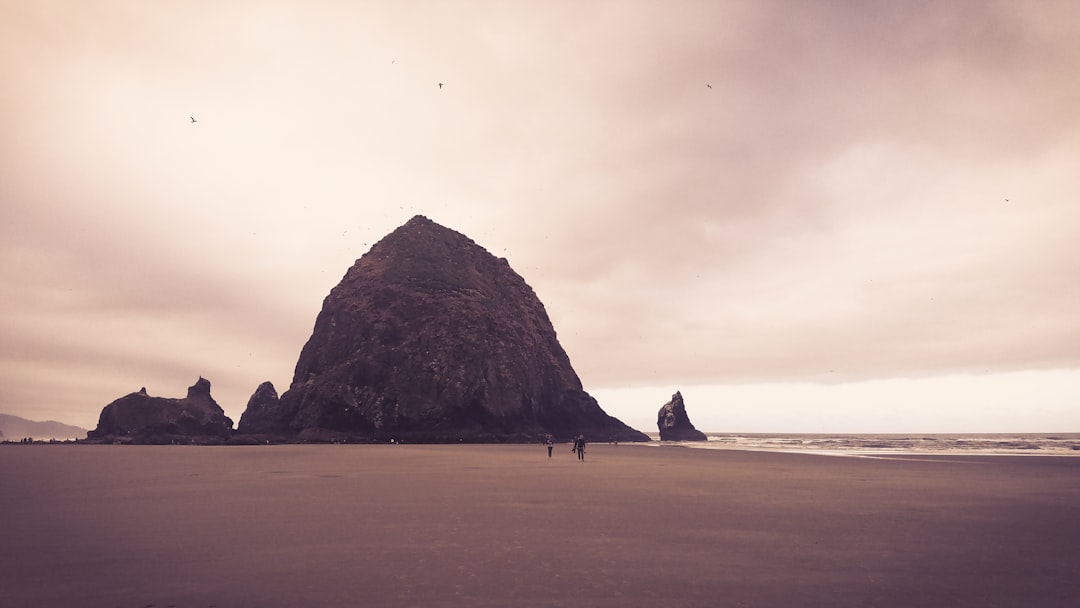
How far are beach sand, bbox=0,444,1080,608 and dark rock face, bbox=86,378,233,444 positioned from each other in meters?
78.4

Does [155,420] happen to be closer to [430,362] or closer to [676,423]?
[430,362]

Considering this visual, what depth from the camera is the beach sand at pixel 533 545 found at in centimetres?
832

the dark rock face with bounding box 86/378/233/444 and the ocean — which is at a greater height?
the dark rock face with bounding box 86/378/233/444

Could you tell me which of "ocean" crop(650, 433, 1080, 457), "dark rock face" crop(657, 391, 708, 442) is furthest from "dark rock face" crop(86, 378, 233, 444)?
"dark rock face" crop(657, 391, 708, 442)

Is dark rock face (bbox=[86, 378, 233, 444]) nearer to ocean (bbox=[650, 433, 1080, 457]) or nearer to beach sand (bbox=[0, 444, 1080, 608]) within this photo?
ocean (bbox=[650, 433, 1080, 457])

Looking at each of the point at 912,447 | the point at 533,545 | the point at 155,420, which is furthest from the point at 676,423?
the point at 533,545

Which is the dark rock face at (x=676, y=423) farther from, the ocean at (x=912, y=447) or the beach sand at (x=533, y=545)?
→ the beach sand at (x=533, y=545)

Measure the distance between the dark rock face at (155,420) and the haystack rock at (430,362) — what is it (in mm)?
6395

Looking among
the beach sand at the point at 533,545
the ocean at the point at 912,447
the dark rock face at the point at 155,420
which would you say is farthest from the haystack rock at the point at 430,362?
the beach sand at the point at 533,545

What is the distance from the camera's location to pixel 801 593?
8.46 m

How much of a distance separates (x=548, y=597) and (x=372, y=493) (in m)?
13.7

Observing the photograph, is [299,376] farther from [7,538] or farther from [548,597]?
[548,597]

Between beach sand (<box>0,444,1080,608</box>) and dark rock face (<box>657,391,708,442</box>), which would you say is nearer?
beach sand (<box>0,444,1080,608</box>)

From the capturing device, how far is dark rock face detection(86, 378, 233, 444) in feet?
294
